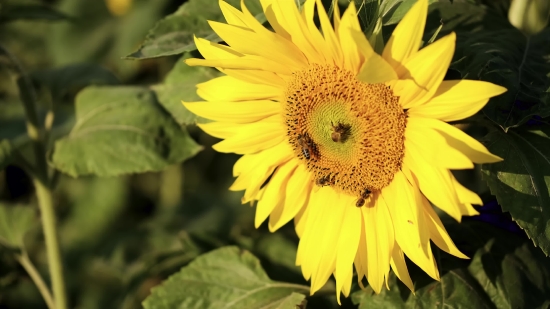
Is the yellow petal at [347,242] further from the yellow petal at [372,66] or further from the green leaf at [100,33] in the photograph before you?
the green leaf at [100,33]

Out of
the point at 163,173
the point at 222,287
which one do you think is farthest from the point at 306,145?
the point at 163,173

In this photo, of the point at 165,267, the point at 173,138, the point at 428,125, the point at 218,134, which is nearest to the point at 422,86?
the point at 428,125

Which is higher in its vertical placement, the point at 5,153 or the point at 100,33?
the point at 5,153

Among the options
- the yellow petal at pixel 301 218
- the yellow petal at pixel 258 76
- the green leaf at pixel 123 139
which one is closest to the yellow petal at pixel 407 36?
the yellow petal at pixel 258 76

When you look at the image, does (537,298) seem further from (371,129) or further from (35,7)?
(35,7)

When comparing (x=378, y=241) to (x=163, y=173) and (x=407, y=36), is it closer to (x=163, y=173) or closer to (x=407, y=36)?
(x=407, y=36)

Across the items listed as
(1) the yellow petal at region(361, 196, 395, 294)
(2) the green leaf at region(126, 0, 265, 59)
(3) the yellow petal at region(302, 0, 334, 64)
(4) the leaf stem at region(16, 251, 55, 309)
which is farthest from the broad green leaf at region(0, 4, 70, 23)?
(1) the yellow petal at region(361, 196, 395, 294)

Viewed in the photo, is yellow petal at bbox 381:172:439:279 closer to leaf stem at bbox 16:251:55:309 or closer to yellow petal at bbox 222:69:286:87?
yellow petal at bbox 222:69:286:87
